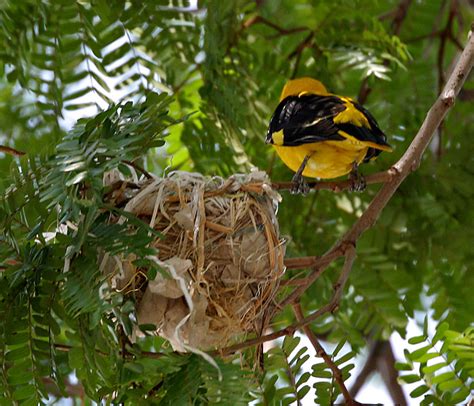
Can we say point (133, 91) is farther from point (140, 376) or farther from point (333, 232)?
point (140, 376)

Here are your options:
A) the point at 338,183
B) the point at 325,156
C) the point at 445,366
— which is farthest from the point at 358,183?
the point at 445,366

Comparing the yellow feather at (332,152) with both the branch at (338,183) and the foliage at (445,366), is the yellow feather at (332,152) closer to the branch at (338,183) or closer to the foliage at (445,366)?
the branch at (338,183)

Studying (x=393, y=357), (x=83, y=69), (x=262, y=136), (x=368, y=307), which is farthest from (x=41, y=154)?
(x=393, y=357)

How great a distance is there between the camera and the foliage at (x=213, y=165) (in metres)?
2.14

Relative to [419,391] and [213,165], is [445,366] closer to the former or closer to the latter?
[419,391]

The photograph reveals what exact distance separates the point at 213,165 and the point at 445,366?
4.11 ft

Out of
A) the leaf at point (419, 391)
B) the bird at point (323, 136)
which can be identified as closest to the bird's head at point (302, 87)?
the bird at point (323, 136)

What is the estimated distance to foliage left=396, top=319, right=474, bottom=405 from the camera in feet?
8.55

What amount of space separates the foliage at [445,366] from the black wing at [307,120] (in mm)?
746

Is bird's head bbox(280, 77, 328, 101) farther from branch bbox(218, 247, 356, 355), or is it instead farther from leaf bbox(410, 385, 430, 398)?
leaf bbox(410, 385, 430, 398)

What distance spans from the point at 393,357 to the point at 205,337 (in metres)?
2.55

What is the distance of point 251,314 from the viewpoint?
2480mm

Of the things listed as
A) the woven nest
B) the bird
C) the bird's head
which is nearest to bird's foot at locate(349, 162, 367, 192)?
the bird

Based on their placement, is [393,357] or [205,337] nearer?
[205,337]
